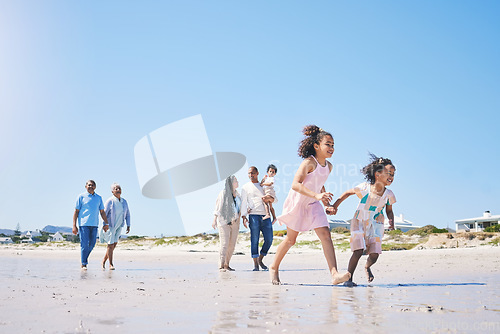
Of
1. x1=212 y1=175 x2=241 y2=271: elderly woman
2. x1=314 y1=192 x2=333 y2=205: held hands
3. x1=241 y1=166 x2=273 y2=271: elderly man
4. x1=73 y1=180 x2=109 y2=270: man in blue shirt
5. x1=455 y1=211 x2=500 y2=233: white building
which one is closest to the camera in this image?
x1=314 y1=192 x2=333 y2=205: held hands

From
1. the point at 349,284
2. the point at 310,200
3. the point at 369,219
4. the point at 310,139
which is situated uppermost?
the point at 310,139

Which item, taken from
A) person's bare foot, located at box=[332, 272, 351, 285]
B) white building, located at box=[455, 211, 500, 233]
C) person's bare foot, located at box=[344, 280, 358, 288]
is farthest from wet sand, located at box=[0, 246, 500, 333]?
white building, located at box=[455, 211, 500, 233]

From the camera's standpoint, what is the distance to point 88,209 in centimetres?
1064

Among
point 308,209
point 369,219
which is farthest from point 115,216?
point 369,219

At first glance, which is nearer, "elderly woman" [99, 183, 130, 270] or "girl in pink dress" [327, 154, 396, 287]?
"girl in pink dress" [327, 154, 396, 287]

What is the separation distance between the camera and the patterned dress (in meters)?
6.86

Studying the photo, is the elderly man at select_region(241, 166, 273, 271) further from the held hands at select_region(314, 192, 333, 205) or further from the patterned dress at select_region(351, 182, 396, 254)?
the held hands at select_region(314, 192, 333, 205)

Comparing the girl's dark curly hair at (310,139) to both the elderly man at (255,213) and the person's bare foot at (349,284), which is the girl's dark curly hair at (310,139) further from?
the elderly man at (255,213)

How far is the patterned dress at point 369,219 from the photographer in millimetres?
6863

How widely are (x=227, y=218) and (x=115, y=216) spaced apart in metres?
3.00

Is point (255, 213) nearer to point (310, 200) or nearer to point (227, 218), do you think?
point (227, 218)

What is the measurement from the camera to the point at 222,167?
22891mm

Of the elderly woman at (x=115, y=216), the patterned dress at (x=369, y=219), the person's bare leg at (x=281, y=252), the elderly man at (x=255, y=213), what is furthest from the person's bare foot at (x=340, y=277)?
the elderly woman at (x=115, y=216)

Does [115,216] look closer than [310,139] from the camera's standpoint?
No
